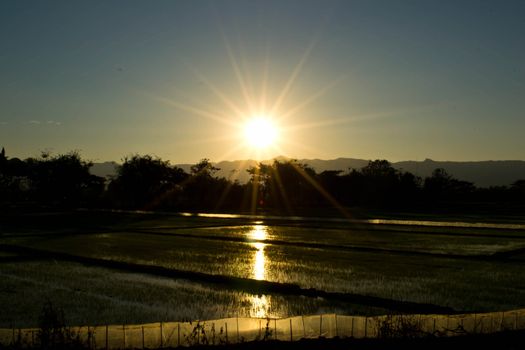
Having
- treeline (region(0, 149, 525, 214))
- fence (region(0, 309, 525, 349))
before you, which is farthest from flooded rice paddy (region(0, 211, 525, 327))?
treeline (region(0, 149, 525, 214))

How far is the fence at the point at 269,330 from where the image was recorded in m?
8.32

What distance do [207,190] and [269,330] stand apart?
240 ft

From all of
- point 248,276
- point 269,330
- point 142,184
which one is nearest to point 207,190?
point 142,184

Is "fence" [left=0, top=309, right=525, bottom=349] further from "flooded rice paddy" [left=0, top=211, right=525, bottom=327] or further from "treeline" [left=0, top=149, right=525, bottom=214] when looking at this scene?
"treeline" [left=0, top=149, right=525, bottom=214]

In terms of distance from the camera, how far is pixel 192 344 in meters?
8.23

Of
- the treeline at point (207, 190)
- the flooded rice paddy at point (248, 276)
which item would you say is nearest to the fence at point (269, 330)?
the flooded rice paddy at point (248, 276)

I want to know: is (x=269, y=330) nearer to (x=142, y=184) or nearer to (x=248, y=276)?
(x=248, y=276)

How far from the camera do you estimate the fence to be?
832 centimetres

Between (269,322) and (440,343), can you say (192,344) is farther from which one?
(440,343)

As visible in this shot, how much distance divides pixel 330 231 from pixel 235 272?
17597 millimetres

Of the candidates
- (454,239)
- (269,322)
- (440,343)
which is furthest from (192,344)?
(454,239)

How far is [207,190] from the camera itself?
8175 cm

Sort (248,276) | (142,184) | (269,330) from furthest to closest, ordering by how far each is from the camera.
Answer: (142,184)
(248,276)
(269,330)

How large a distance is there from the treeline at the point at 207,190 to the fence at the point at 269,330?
6125cm
